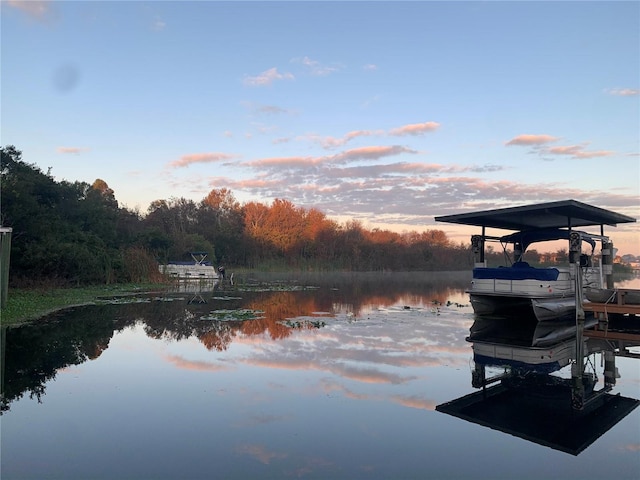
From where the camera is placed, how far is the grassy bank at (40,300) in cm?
1520

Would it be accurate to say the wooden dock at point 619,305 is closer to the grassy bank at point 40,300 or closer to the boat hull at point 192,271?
the grassy bank at point 40,300

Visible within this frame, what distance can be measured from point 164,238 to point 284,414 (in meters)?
43.3

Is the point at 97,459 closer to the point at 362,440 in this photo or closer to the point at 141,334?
the point at 362,440

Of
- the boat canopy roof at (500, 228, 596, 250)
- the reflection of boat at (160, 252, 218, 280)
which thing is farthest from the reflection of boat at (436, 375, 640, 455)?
the reflection of boat at (160, 252, 218, 280)

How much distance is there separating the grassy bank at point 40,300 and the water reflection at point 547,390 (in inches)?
491

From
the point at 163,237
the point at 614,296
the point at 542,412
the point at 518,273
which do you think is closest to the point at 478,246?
the point at 518,273

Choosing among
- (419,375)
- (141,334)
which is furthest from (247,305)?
(419,375)

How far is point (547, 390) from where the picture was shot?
7812 mm

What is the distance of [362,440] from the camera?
5.62m

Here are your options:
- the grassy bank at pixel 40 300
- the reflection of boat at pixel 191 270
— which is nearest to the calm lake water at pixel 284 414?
the grassy bank at pixel 40 300

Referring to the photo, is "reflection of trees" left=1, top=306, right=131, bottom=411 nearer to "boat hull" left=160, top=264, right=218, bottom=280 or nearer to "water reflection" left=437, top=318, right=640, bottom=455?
"water reflection" left=437, top=318, right=640, bottom=455

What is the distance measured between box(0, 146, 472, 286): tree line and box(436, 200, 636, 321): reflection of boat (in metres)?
19.8

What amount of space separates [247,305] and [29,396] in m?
14.5

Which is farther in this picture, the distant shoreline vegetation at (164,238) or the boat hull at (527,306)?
the distant shoreline vegetation at (164,238)
